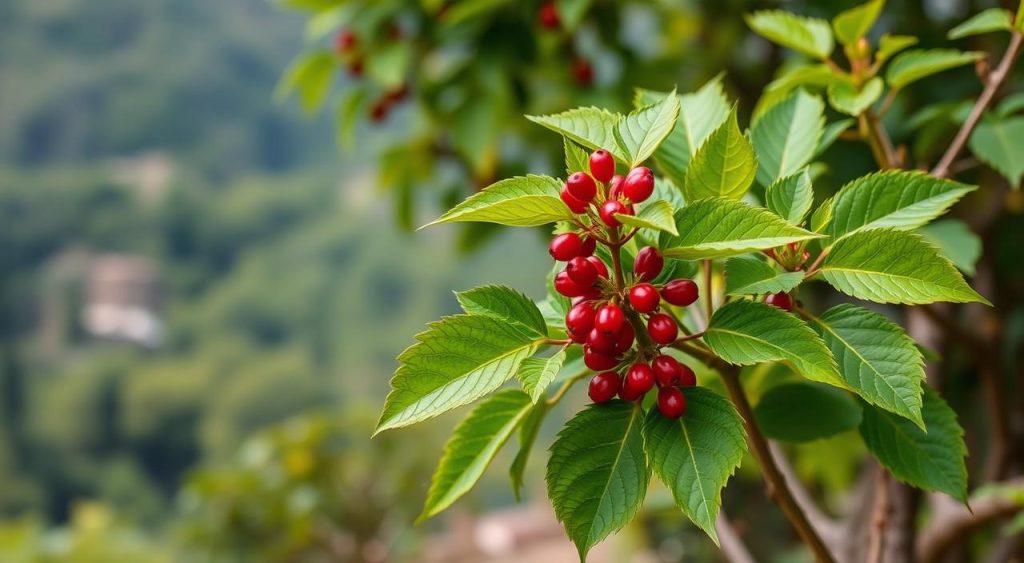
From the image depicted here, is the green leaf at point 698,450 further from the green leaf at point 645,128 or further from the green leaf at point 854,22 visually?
the green leaf at point 854,22

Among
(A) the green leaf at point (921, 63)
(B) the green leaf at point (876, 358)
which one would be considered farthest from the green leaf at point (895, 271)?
(A) the green leaf at point (921, 63)

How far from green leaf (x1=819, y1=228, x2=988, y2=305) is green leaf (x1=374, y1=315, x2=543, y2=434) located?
98mm

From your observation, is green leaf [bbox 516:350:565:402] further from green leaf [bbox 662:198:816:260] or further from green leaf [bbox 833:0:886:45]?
green leaf [bbox 833:0:886:45]

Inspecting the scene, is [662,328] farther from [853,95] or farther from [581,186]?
[853,95]

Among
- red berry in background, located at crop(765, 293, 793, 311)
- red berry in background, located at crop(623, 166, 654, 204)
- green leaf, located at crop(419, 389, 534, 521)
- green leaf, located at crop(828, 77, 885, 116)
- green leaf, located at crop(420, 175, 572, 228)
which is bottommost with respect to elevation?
red berry in background, located at crop(765, 293, 793, 311)

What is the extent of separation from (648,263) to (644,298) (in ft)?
0.05

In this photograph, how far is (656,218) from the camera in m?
0.22

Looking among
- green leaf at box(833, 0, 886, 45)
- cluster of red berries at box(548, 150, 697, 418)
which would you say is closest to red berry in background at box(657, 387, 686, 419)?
cluster of red berries at box(548, 150, 697, 418)

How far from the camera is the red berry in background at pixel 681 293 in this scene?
25cm

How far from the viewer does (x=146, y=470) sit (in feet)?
7.66

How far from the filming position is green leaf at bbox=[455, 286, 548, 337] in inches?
10.4

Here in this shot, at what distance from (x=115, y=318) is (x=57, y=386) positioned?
24 centimetres

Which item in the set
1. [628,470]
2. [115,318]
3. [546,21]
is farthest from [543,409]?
[115,318]

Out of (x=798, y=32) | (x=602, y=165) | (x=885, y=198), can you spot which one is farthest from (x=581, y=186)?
(x=798, y=32)
